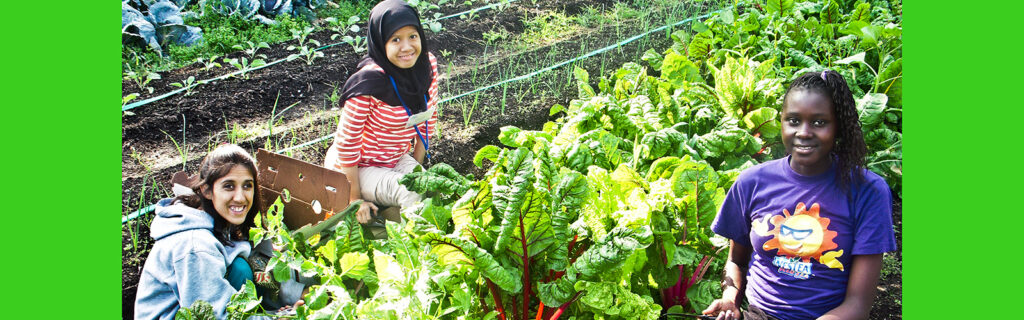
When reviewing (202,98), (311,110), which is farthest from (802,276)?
(202,98)

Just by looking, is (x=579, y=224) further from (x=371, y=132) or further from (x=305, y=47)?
(x=305, y=47)

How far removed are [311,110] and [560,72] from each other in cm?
124

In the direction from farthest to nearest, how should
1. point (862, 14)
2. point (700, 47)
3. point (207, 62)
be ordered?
point (862, 14)
point (700, 47)
point (207, 62)

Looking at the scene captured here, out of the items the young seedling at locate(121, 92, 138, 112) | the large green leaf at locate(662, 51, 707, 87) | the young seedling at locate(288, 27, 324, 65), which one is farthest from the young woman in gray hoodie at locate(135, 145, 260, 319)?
the large green leaf at locate(662, 51, 707, 87)

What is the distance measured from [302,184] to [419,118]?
1.43ft

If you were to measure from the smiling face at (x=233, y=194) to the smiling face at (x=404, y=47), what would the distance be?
1.84ft

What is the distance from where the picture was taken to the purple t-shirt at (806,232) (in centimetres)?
200

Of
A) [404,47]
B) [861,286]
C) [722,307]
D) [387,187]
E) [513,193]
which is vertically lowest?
[722,307]

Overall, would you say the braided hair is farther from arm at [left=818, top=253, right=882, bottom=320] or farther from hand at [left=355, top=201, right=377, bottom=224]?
hand at [left=355, top=201, right=377, bottom=224]

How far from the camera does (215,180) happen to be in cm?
242

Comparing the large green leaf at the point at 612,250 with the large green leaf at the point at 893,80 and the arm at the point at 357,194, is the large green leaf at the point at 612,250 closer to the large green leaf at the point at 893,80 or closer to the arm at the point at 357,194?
the arm at the point at 357,194

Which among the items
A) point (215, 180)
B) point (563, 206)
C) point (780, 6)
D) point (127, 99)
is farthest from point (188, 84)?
point (780, 6)

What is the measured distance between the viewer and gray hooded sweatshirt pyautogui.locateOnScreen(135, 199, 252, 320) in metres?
2.31

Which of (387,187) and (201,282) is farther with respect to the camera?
(387,187)
